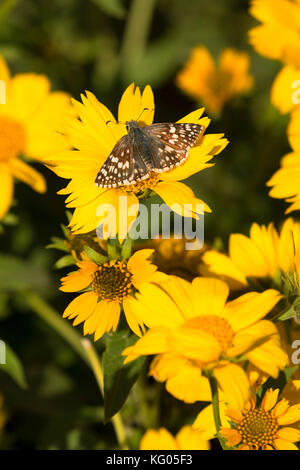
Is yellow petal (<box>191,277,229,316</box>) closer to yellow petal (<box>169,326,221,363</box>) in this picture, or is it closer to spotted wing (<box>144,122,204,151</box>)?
yellow petal (<box>169,326,221,363</box>)

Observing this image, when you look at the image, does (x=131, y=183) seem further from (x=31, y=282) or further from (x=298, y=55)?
(x=31, y=282)

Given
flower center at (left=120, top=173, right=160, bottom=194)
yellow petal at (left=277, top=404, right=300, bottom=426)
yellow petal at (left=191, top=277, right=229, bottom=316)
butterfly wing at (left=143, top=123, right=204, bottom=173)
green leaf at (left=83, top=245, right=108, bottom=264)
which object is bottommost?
yellow petal at (left=277, top=404, right=300, bottom=426)

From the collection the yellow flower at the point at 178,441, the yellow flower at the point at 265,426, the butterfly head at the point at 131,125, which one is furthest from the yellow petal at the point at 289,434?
the butterfly head at the point at 131,125

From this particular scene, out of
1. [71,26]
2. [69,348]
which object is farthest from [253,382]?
[71,26]

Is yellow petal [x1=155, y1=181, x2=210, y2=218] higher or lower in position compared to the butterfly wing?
lower

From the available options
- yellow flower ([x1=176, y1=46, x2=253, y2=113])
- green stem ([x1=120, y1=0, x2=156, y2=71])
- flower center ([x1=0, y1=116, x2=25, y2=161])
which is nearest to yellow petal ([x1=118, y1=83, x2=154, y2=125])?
flower center ([x1=0, y1=116, x2=25, y2=161])

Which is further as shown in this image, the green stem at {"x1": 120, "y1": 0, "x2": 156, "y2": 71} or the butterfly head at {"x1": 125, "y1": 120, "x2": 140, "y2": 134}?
the green stem at {"x1": 120, "y1": 0, "x2": 156, "y2": 71}

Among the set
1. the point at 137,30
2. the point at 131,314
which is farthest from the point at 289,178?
the point at 137,30

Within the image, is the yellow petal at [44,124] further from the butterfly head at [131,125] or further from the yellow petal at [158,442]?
the yellow petal at [158,442]
